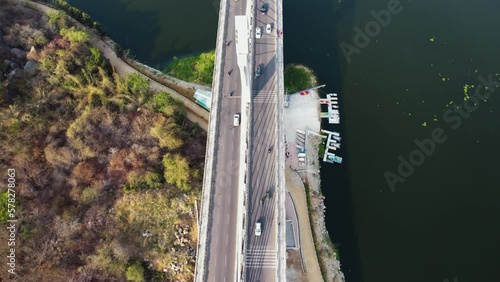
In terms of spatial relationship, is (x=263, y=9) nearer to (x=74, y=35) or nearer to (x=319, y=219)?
(x=74, y=35)

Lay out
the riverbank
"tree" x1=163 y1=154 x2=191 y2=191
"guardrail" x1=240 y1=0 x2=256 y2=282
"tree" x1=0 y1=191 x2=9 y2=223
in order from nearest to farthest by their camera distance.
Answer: "guardrail" x1=240 y1=0 x2=256 y2=282 → "tree" x1=0 y1=191 x2=9 y2=223 → "tree" x1=163 y1=154 x2=191 y2=191 → the riverbank

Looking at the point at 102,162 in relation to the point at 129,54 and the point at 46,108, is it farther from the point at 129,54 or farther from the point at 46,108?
the point at 129,54

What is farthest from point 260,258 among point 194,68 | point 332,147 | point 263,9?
point 263,9

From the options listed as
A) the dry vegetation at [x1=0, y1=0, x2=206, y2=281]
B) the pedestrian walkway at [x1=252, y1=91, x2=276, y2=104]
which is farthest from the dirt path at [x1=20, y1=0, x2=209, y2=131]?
the pedestrian walkway at [x1=252, y1=91, x2=276, y2=104]

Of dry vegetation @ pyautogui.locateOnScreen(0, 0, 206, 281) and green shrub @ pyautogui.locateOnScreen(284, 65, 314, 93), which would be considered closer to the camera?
dry vegetation @ pyautogui.locateOnScreen(0, 0, 206, 281)

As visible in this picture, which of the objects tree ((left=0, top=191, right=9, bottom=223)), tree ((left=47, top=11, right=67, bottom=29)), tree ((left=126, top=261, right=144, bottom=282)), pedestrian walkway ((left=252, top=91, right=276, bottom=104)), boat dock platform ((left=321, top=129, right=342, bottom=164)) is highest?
tree ((left=47, top=11, right=67, bottom=29))

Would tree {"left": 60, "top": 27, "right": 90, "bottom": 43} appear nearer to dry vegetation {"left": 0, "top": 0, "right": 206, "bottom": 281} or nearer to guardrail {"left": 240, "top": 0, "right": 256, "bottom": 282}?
dry vegetation {"left": 0, "top": 0, "right": 206, "bottom": 281}

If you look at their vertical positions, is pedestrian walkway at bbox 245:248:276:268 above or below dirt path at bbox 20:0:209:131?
below
